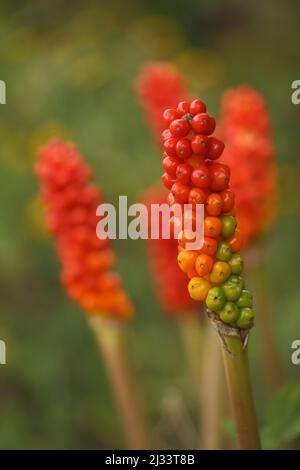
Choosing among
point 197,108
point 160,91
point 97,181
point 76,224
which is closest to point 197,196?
point 197,108

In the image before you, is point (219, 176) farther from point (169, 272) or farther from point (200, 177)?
point (169, 272)

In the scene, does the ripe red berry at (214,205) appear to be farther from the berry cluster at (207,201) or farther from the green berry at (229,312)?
the green berry at (229,312)

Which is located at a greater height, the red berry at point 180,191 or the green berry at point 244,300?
the red berry at point 180,191

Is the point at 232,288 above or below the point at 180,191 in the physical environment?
below

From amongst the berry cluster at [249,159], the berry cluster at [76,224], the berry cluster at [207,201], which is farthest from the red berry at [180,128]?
the berry cluster at [249,159]

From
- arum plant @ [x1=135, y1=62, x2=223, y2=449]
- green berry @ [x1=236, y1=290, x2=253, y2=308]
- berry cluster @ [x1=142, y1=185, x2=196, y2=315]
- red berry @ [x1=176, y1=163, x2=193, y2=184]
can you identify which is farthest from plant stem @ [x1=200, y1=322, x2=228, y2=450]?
red berry @ [x1=176, y1=163, x2=193, y2=184]

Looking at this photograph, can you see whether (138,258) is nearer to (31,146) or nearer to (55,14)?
(31,146)

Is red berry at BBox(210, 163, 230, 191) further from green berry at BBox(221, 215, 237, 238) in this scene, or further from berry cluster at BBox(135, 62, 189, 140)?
berry cluster at BBox(135, 62, 189, 140)
